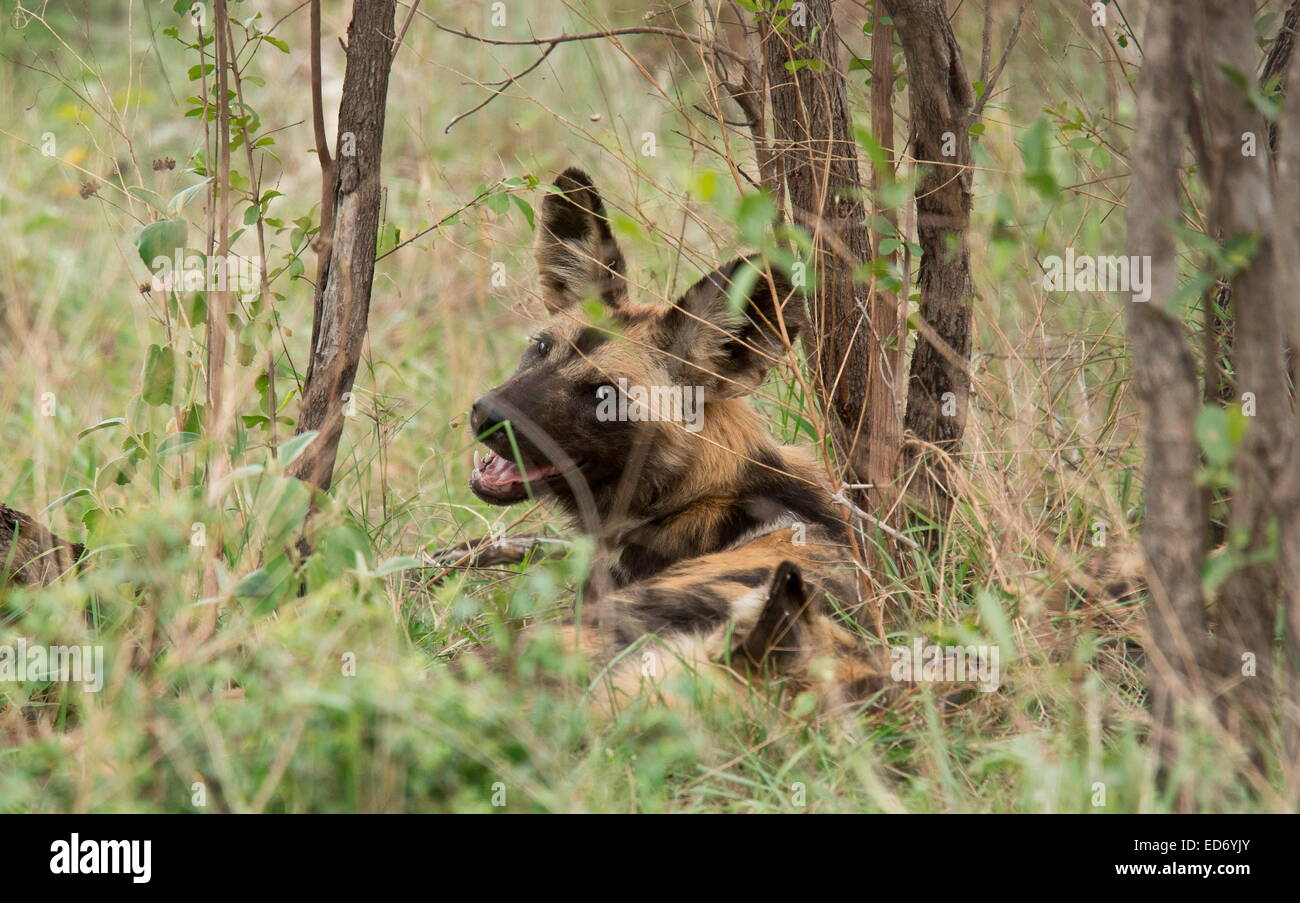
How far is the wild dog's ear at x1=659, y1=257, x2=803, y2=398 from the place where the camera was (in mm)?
4141

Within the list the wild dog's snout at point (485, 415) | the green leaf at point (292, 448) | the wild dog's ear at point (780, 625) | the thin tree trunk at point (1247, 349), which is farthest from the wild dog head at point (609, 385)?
the thin tree trunk at point (1247, 349)

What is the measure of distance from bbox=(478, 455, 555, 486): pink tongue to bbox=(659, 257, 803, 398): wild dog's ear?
604mm

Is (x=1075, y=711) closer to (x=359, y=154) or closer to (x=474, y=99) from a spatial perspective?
(x=359, y=154)

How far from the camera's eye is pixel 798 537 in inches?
159

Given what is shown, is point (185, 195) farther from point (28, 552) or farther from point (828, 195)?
point (828, 195)

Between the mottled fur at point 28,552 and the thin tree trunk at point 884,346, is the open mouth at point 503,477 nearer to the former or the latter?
the thin tree trunk at point 884,346

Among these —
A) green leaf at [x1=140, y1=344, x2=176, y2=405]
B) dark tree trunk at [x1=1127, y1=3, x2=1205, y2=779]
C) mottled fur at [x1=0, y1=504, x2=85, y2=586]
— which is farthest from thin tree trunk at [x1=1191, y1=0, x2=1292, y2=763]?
mottled fur at [x1=0, y1=504, x2=85, y2=586]

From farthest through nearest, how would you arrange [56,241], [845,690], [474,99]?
1. [474,99]
2. [56,241]
3. [845,690]

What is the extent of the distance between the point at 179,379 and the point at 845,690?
8.77 feet

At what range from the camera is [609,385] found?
445cm

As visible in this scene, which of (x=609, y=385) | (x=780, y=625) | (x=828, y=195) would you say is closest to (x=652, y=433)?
(x=609, y=385)

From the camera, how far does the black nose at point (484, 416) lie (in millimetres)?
4234

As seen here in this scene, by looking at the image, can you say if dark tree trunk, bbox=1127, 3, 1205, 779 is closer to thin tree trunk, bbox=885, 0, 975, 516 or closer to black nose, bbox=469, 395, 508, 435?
thin tree trunk, bbox=885, 0, 975, 516
